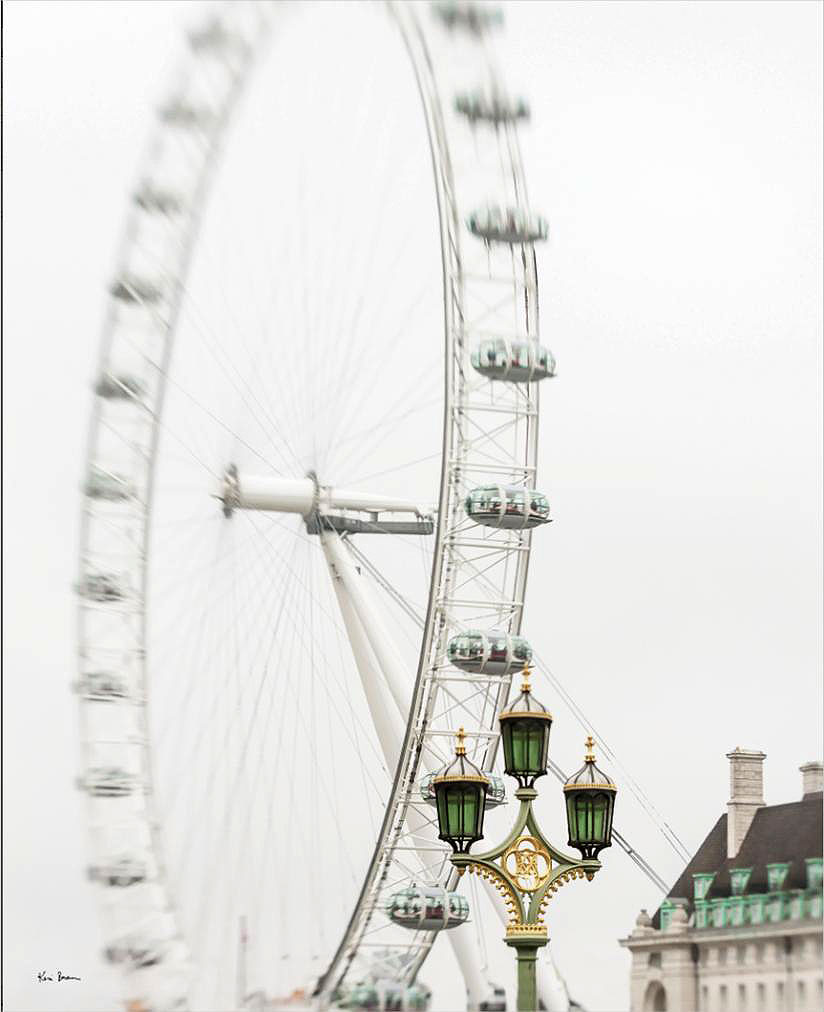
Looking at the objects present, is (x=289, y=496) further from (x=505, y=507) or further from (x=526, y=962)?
(x=526, y=962)

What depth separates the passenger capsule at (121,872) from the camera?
36969mm

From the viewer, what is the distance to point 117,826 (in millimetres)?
37250

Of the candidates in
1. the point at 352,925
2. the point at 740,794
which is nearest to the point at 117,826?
the point at 352,925

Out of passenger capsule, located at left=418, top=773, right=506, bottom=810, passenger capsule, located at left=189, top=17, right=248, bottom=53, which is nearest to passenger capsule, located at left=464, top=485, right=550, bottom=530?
passenger capsule, located at left=418, top=773, right=506, bottom=810

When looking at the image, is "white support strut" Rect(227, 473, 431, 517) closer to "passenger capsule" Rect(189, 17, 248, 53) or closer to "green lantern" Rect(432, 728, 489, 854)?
"passenger capsule" Rect(189, 17, 248, 53)

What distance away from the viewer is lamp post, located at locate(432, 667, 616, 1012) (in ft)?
81.8

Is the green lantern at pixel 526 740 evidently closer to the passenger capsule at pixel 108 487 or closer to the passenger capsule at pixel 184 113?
the passenger capsule at pixel 108 487

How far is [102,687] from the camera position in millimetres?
38031

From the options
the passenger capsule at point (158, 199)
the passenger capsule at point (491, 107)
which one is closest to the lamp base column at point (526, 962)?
the passenger capsule at point (491, 107)

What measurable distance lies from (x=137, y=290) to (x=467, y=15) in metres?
6.50

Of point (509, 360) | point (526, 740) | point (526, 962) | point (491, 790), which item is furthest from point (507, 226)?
point (526, 962)

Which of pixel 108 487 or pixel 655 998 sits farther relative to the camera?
pixel 655 998

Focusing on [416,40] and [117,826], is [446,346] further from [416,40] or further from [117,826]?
[117,826]

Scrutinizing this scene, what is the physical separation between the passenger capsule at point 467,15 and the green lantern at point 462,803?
46.3ft
